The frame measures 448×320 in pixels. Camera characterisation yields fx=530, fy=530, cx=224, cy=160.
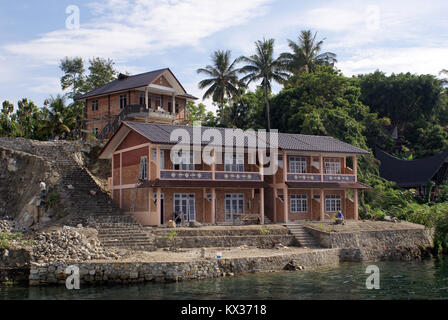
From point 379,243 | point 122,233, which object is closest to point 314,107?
point 379,243

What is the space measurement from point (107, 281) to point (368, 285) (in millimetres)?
10921

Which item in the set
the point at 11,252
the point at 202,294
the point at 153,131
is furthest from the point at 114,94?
the point at 202,294

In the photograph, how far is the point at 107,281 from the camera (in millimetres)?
22281

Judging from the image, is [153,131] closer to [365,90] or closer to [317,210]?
[317,210]

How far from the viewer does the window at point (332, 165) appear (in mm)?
37938

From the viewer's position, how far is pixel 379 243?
32.7 metres

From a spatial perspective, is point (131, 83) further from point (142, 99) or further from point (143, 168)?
point (143, 168)

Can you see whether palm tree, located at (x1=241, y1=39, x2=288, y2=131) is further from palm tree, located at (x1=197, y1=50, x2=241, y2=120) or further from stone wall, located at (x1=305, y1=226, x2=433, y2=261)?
stone wall, located at (x1=305, y1=226, x2=433, y2=261)

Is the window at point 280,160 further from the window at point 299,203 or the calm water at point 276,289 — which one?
the calm water at point 276,289

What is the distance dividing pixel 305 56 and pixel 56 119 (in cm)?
2758

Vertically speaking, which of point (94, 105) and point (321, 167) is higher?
point (94, 105)

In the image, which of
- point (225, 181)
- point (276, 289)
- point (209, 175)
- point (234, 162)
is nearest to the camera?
point (276, 289)

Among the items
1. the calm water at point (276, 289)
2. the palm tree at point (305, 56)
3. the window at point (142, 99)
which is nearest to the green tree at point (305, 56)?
the palm tree at point (305, 56)

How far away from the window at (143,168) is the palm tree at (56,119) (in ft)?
47.0
